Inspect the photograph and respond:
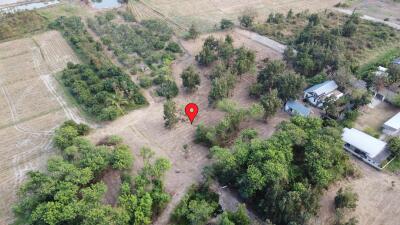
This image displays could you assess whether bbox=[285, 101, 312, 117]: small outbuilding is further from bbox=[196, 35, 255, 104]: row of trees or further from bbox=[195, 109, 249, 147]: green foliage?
bbox=[196, 35, 255, 104]: row of trees

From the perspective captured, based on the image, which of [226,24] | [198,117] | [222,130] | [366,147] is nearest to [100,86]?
[198,117]

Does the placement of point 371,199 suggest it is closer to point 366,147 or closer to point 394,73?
point 366,147

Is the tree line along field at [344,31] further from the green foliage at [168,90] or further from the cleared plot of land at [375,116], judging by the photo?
the green foliage at [168,90]

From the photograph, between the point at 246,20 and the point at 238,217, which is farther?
the point at 246,20

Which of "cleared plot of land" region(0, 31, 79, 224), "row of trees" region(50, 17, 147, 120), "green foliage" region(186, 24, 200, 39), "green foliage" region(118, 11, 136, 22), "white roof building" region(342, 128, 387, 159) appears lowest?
"cleared plot of land" region(0, 31, 79, 224)

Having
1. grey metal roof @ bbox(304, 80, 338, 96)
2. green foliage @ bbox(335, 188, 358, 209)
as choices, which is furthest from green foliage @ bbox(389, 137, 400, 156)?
grey metal roof @ bbox(304, 80, 338, 96)

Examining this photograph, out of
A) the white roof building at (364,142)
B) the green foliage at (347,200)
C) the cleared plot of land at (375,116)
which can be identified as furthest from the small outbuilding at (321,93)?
the green foliage at (347,200)
